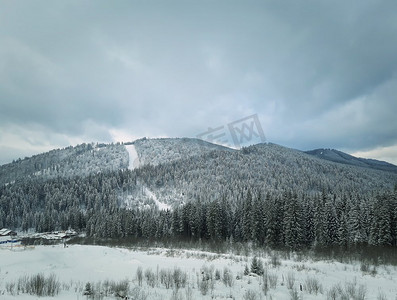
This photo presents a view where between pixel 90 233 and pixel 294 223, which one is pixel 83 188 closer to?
pixel 90 233

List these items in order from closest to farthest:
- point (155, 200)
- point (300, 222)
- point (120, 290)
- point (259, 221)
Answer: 1. point (120, 290)
2. point (300, 222)
3. point (259, 221)
4. point (155, 200)

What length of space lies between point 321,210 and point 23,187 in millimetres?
171874

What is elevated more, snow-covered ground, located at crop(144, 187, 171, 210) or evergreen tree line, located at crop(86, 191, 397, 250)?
snow-covered ground, located at crop(144, 187, 171, 210)

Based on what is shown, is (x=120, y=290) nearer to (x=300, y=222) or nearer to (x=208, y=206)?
(x=300, y=222)

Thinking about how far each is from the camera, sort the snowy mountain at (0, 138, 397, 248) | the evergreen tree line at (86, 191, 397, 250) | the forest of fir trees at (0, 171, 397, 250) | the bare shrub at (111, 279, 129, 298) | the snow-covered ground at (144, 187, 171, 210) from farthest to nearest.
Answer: the snow-covered ground at (144, 187, 171, 210) → the snowy mountain at (0, 138, 397, 248) → the forest of fir trees at (0, 171, 397, 250) → the evergreen tree line at (86, 191, 397, 250) → the bare shrub at (111, 279, 129, 298)

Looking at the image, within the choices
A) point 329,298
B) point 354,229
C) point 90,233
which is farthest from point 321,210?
point 90,233

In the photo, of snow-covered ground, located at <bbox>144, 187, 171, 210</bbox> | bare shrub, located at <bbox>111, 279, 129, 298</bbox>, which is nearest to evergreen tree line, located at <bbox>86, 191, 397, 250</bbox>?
bare shrub, located at <bbox>111, 279, 129, 298</bbox>

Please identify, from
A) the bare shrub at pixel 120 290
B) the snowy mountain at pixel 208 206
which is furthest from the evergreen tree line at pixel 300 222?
the bare shrub at pixel 120 290

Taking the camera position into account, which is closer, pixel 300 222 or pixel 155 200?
pixel 300 222

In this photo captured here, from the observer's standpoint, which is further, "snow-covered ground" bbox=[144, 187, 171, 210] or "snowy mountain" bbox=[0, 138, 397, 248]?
"snow-covered ground" bbox=[144, 187, 171, 210]

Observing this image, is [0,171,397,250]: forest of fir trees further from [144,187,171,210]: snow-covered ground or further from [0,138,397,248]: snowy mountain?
[144,187,171,210]: snow-covered ground

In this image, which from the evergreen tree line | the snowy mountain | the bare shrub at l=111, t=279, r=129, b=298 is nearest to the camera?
the bare shrub at l=111, t=279, r=129, b=298

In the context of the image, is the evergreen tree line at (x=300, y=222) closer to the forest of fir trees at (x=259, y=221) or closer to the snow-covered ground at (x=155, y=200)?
the forest of fir trees at (x=259, y=221)

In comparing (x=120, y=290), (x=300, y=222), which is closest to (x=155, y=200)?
(x=300, y=222)
